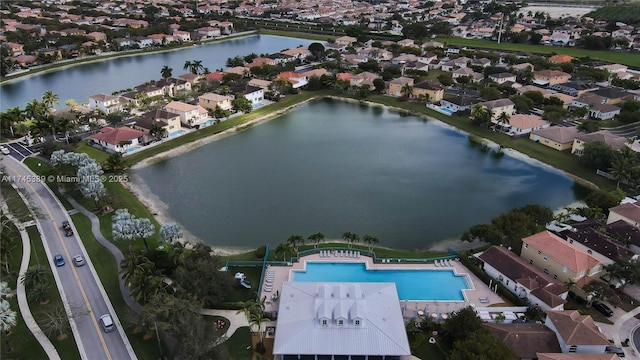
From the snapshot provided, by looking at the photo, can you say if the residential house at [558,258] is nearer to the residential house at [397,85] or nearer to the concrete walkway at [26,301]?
the concrete walkway at [26,301]

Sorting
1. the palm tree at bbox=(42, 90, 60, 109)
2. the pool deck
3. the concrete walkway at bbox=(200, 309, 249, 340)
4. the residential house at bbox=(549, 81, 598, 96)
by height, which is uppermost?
the palm tree at bbox=(42, 90, 60, 109)

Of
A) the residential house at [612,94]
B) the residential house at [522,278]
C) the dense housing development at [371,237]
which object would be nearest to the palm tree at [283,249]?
the dense housing development at [371,237]

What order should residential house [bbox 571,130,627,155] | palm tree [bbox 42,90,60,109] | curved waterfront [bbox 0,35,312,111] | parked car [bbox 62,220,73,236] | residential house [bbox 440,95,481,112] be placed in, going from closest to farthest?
parked car [bbox 62,220,73,236]
residential house [bbox 571,130,627,155]
palm tree [bbox 42,90,60,109]
residential house [bbox 440,95,481,112]
curved waterfront [bbox 0,35,312,111]

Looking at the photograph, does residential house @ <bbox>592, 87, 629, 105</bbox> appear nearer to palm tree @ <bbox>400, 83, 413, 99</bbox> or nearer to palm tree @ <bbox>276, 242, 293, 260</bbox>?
palm tree @ <bbox>400, 83, 413, 99</bbox>

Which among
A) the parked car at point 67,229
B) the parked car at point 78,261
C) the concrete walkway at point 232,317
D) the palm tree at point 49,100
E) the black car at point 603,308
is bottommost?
the black car at point 603,308

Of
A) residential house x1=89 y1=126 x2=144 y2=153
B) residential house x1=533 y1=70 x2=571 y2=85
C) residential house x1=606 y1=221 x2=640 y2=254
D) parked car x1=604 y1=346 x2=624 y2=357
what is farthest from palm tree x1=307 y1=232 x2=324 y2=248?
residential house x1=533 y1=70 x2=571 y2=85

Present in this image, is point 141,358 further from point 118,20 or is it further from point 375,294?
point 118,20
